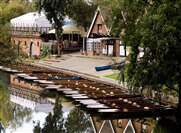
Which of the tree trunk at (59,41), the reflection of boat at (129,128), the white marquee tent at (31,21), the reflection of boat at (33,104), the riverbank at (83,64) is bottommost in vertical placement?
the reflection of boat at (33,104)

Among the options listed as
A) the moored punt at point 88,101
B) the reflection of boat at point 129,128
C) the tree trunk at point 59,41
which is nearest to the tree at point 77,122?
the moored punt at point 88,101

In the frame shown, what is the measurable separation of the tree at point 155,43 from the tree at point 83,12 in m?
41.3

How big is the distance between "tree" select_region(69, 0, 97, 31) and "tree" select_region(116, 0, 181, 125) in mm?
41289

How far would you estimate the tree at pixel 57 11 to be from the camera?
67.2 metres

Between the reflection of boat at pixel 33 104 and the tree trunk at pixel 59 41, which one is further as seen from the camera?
the tree trunk at pixel 59 41

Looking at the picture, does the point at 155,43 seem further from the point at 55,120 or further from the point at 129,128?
the point at 55,120

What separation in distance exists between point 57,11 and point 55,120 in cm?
3505

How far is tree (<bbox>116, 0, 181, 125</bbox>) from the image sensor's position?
27.9 meters

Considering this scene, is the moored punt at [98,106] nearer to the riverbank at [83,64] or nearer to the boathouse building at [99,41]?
the riverbank at [83,64]

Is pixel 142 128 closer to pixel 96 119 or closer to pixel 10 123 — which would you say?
pixel 96 119

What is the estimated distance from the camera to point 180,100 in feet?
98.1

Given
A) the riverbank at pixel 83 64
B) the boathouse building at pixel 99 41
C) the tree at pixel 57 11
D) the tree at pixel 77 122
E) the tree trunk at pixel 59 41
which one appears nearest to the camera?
the tree at pixel 77 122

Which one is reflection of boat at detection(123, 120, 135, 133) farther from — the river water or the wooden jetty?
the wooden jetty

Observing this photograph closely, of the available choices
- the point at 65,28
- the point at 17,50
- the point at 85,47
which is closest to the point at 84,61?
the point at 85,47
